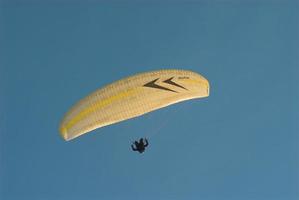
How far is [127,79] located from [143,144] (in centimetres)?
455

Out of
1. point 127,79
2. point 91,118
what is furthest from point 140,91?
point 91,118

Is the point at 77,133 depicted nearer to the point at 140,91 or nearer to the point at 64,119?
the point at 64,119

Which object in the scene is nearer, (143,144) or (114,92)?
(114,92)

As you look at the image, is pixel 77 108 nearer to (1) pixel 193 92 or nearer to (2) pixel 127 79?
(2) pixel 127 79

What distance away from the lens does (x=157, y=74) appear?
27.1m

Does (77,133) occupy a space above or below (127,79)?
below

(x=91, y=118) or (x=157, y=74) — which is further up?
(x=157, y=74)

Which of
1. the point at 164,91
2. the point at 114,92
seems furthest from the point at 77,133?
the point at 164,91

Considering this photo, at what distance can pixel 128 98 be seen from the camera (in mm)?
26594

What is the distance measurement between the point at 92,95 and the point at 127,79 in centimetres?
177

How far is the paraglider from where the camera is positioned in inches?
1046

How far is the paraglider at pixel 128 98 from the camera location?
2656cm

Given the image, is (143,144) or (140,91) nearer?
(140,91)

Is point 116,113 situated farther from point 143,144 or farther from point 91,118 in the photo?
point 143,144
